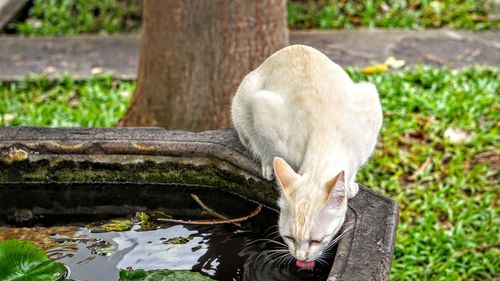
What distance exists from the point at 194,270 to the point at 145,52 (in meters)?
2.77

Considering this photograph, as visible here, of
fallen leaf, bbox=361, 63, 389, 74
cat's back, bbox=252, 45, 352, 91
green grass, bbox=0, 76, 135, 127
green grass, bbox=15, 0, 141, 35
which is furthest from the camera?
green grass, bbox=15, 0, 141, 35

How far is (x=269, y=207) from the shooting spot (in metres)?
3.73

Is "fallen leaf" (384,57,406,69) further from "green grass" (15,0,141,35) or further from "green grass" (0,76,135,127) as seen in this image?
"green grass" (15,0,141,35)

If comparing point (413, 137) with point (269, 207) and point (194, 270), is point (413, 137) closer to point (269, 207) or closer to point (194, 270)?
point (269, 207)

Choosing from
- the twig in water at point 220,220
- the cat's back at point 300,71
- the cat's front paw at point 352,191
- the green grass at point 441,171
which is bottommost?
the green grass at point 441,171

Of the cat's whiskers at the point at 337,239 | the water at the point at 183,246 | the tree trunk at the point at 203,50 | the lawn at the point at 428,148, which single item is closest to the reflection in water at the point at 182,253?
the water at the point at 183,246

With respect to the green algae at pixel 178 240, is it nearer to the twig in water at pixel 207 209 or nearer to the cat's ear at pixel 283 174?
the twig in water at pixel 207 209

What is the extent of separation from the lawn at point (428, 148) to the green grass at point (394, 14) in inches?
55.3

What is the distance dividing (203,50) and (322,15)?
355cm

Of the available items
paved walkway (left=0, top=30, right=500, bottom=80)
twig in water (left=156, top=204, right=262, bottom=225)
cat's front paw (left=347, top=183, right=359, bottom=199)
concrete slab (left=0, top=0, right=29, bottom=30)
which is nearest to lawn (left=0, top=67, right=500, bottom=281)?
paved walkway (left=0, top=30, right=500, bottom=80)

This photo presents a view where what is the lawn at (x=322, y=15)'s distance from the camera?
27.8ft

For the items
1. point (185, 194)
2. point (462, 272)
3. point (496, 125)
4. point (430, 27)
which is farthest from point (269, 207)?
point (430, 27)

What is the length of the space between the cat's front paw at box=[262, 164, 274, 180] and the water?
19 cm

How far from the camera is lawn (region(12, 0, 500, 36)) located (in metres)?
8.47
